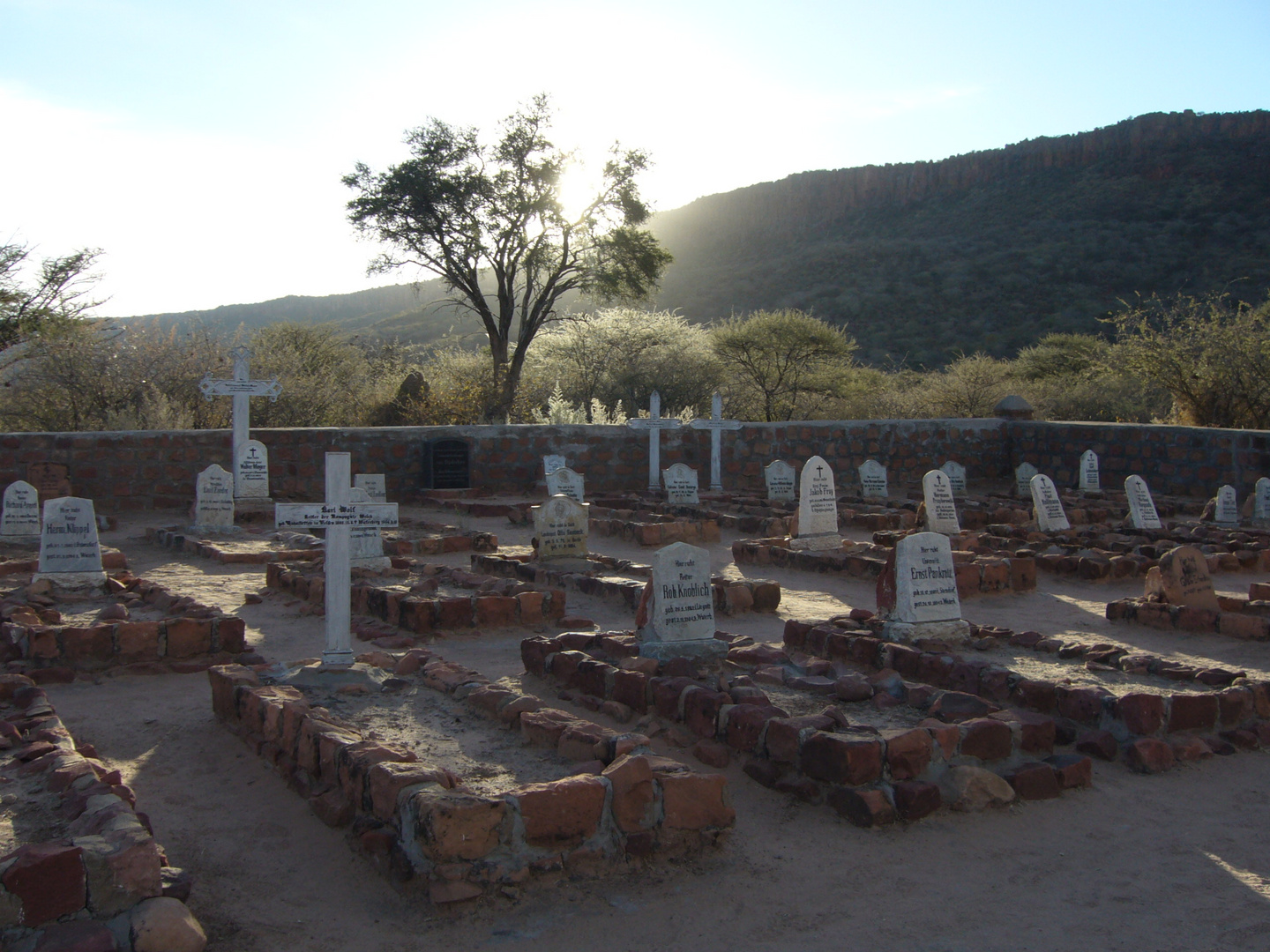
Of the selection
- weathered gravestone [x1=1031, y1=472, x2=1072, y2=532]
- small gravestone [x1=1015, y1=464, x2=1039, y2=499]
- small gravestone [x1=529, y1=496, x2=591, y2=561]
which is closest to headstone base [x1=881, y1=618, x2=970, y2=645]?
small gravestone [x1=529, y1=496, x2=591, y2=561]

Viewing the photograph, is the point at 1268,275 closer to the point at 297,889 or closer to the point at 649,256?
the point at 649,256

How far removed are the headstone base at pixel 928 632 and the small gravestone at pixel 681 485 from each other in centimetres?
718

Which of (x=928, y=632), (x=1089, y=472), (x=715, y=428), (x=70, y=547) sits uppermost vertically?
(x=715, y=428)

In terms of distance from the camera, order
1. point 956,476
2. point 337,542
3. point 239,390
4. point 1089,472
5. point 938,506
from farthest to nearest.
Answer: point 956,476 < point 1089,472 < point 239,390 < point 938,506 < point 337,542

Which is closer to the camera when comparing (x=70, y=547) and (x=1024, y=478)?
(x=70, y=547)

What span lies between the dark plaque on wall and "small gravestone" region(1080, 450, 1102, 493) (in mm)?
8913

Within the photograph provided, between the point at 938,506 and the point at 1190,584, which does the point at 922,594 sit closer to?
the point at 1190,584

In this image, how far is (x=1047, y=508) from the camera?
36.5ft

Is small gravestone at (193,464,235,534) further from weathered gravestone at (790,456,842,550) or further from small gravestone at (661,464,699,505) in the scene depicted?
weathered gravestone at (790,456,842,550)

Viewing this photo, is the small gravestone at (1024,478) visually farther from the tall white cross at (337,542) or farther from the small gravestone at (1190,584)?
the tall white cross at (337,542)

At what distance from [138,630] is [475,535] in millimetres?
4693

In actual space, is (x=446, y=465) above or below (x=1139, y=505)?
above

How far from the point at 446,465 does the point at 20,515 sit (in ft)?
18.9

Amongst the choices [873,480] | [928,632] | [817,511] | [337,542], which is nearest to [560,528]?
[817,511]
